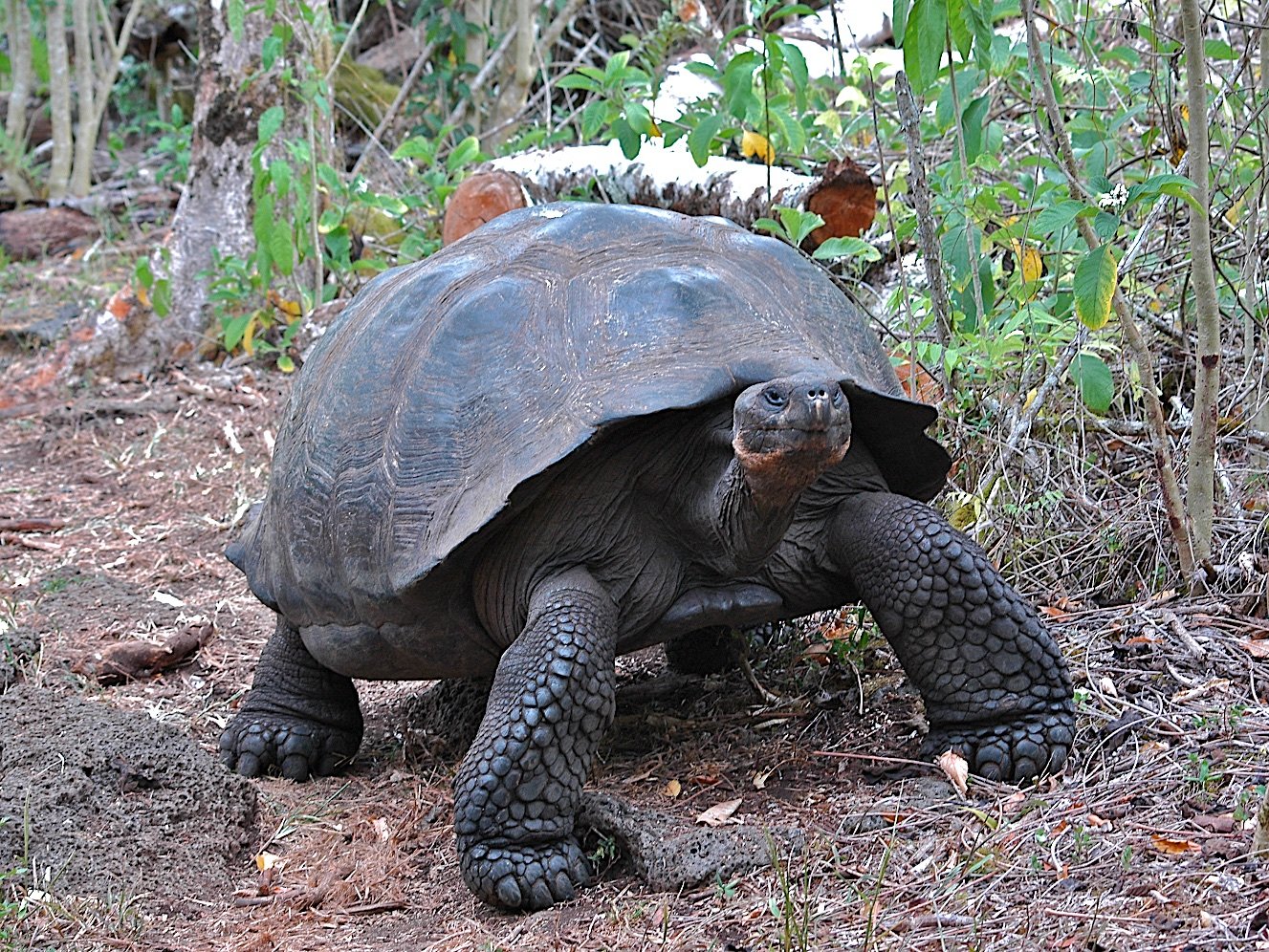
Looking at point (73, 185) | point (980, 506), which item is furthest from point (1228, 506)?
point (73, 185)

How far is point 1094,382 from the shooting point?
3.60m

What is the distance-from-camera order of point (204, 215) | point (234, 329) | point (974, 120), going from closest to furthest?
point (974, 120) → point (234, 329) → point (204, 215)

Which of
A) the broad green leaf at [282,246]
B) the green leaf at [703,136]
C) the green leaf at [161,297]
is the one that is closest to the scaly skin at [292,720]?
the green leaf at [703,136]

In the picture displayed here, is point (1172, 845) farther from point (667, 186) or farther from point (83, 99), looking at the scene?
point (83, 99)

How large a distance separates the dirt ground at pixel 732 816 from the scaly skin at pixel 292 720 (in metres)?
0.08

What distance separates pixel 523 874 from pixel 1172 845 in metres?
1.27

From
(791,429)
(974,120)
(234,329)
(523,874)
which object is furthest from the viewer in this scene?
(234,329)

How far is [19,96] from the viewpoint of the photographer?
41.5 ft

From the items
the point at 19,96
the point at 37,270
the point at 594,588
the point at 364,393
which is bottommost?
the point at 37,270

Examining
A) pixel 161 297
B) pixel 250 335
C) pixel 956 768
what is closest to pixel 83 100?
pixel 161 297

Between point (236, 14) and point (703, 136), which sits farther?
point (236, 14)

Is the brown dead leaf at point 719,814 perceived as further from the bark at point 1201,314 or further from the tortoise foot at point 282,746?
the bark at point 1201,314

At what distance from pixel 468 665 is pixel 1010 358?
204 cm

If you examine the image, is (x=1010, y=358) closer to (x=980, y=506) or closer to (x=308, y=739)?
(x=980, y=506)
